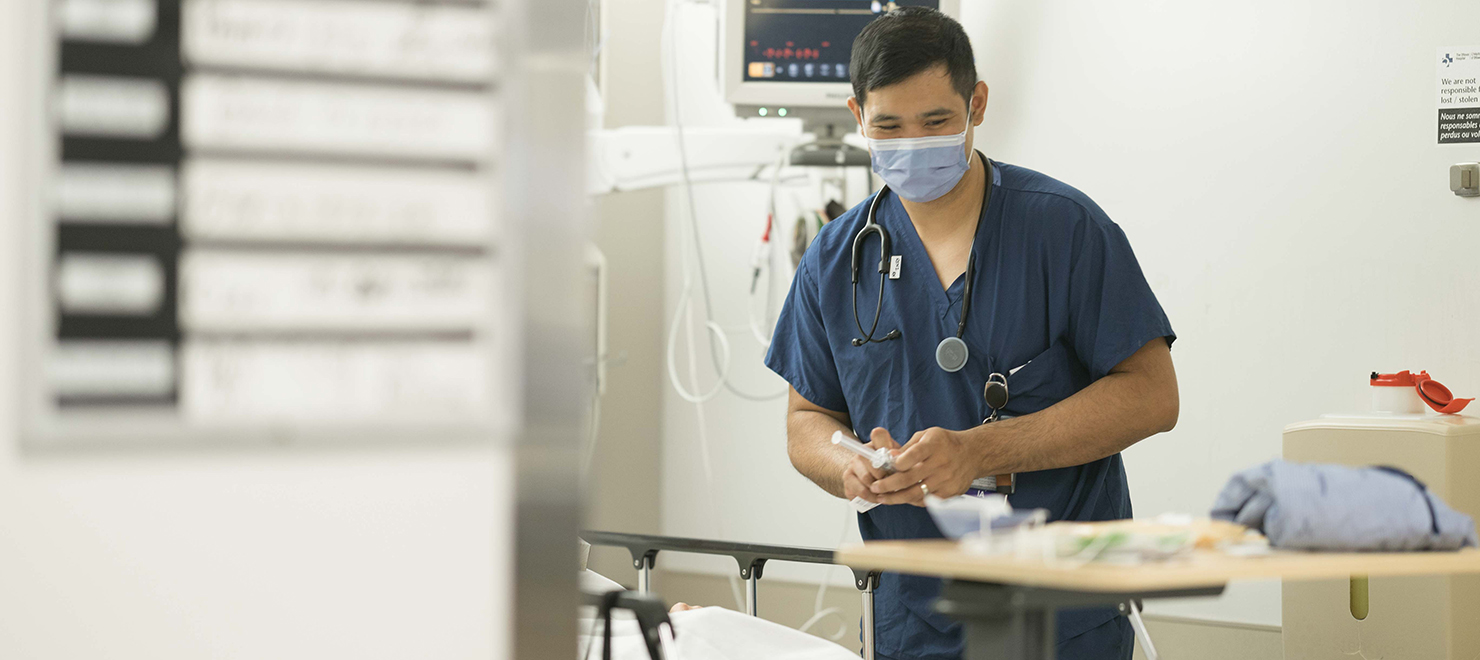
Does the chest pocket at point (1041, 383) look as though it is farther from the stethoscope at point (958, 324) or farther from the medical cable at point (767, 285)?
the medical cable at point (767, 285)

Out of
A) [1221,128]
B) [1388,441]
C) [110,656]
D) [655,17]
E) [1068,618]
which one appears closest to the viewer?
[110,656]

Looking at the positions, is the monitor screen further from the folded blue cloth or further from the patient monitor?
the folded blue cloth

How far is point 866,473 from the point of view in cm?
153

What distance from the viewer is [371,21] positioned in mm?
744

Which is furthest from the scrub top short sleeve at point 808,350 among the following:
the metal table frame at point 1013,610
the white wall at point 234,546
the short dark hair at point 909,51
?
the white wall at point 234,546

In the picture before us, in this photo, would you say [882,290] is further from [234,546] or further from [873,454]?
[234,546]

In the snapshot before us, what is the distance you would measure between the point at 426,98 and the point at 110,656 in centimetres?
40

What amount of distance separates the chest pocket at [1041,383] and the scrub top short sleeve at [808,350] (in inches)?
12.2

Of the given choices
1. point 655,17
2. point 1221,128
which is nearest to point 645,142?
point 655,17

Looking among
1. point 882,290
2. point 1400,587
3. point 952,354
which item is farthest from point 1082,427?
point 1400,587

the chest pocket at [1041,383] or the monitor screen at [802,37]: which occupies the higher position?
the monitor screen at [802,37]

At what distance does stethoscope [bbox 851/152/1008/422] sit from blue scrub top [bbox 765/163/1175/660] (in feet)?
0.04

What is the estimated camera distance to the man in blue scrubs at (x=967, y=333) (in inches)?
63.8

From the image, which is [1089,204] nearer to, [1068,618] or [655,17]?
[1068,618]
